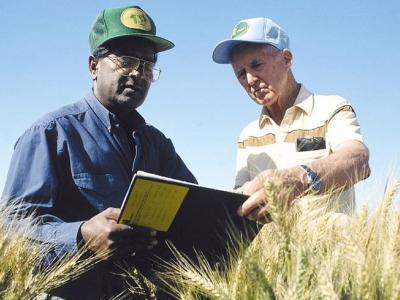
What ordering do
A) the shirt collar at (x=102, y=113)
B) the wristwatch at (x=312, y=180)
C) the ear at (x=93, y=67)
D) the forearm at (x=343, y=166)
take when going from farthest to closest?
1. the ear at (x=93, y=67)
2. the shirt collar at (x=102, y=113)
3. the forearm at (x=343, y=166)
4. the wristwatch at (x=312, y=180)

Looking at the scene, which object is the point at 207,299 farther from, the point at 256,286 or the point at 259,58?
the point at 259,58

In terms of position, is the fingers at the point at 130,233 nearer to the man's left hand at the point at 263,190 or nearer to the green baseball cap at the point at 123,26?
the man's left hand at the point at 263,190

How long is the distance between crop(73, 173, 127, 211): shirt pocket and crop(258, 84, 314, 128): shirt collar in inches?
42.1

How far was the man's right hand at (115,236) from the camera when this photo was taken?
1.96 meters

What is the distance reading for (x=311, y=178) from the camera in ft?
7.06

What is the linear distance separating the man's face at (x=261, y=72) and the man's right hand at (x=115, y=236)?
139 centimetres

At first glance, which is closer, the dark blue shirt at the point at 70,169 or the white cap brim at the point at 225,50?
the dark blue shirt at the point at 70,169

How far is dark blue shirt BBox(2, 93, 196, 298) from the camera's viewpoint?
232 centimetres

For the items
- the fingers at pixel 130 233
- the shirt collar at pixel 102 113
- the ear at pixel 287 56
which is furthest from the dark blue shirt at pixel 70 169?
the ear at pixel 287 56

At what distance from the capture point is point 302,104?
3119mm

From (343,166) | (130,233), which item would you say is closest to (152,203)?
(130,233)

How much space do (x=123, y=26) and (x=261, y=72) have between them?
0.80 meters

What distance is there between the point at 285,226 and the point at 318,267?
0.17 metres

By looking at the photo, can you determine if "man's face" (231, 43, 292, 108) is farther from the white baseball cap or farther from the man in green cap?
the man in green cap
